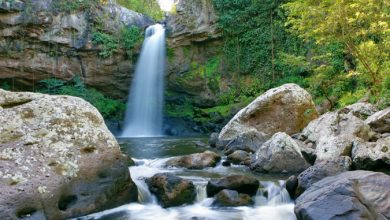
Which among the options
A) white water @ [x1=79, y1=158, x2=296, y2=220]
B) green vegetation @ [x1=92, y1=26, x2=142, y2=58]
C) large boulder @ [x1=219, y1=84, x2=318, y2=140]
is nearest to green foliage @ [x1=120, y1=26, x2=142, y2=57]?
green vegetation @ [x1=92, y1=26, x2=142, y2=58]

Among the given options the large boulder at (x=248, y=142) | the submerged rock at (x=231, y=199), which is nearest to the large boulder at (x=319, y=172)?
the submerged rock at (x=231, y=199)

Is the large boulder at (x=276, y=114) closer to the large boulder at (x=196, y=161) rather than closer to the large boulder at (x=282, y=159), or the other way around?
the large boulder at (x=196, y=161)

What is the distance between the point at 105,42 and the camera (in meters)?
21.5

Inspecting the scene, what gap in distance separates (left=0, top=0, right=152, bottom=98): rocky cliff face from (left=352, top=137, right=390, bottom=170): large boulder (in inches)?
674

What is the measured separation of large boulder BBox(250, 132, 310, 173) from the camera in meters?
8.45

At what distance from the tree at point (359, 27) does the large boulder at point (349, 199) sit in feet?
19.4

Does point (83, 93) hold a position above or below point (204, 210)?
above

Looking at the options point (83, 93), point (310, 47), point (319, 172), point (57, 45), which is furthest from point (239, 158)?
point (57, 45)

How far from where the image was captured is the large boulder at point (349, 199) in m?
4.76

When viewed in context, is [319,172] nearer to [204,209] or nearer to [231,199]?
[231,199]

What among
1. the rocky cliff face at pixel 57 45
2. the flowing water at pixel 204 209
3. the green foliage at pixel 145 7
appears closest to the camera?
the flowing water at pixel 204 209

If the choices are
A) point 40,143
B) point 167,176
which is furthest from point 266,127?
point 40,143

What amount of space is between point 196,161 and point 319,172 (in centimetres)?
333

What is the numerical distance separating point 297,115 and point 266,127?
114 centimetres
